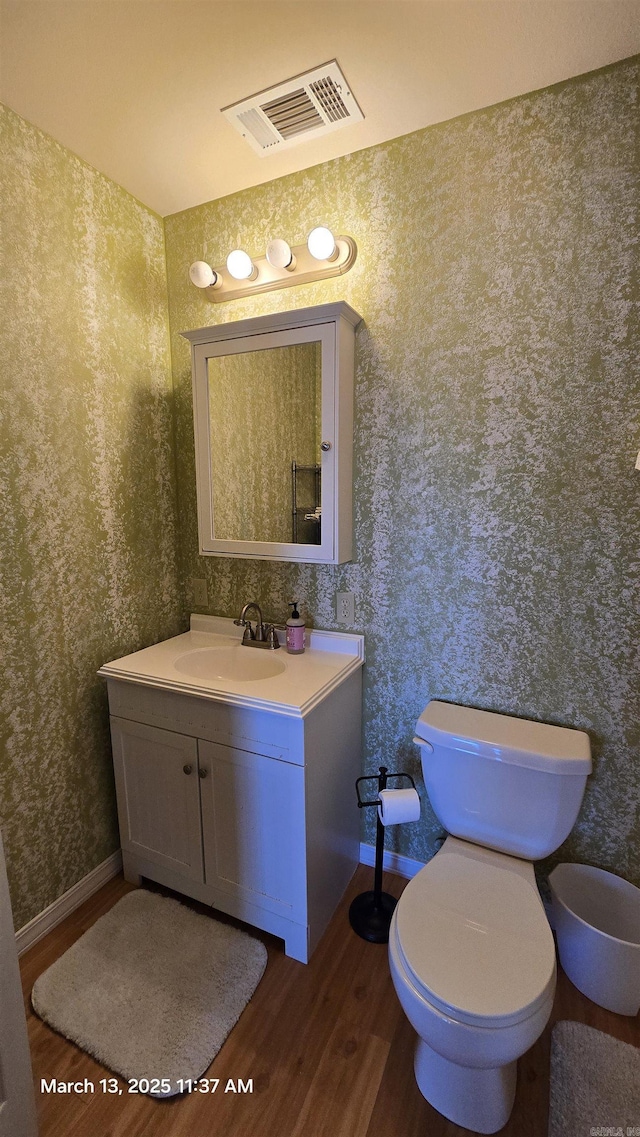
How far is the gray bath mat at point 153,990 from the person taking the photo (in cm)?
112

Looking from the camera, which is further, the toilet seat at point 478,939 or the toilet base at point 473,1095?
the toilet base at point 473,1095

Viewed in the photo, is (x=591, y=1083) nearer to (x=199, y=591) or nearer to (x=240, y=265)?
(x=199, y=591)

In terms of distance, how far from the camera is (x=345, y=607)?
5.32 ft

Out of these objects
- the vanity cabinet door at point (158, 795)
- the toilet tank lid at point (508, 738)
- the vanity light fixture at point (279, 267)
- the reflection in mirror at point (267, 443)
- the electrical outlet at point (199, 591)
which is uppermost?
the vanity light fixture at point (279, 267)

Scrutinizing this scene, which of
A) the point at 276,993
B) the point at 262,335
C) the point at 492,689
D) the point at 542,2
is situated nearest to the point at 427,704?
the point at 492,689

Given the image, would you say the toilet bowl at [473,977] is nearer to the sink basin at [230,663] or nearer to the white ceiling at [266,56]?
the sink basin at [230,663]

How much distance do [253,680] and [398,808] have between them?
60 cm

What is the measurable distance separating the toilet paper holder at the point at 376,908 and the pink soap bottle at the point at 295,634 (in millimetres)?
476

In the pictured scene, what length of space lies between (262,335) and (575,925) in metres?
1.97

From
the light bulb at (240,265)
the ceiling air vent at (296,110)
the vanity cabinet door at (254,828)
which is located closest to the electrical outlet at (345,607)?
the vanity cabinet door at (254,828)

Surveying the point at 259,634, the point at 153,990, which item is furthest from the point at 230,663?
the point at 153,990

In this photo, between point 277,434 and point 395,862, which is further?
point 395,862

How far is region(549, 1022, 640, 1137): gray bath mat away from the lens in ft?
3.29

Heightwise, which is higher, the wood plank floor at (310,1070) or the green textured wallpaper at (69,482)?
the green textured wallpaper at (69,482)
